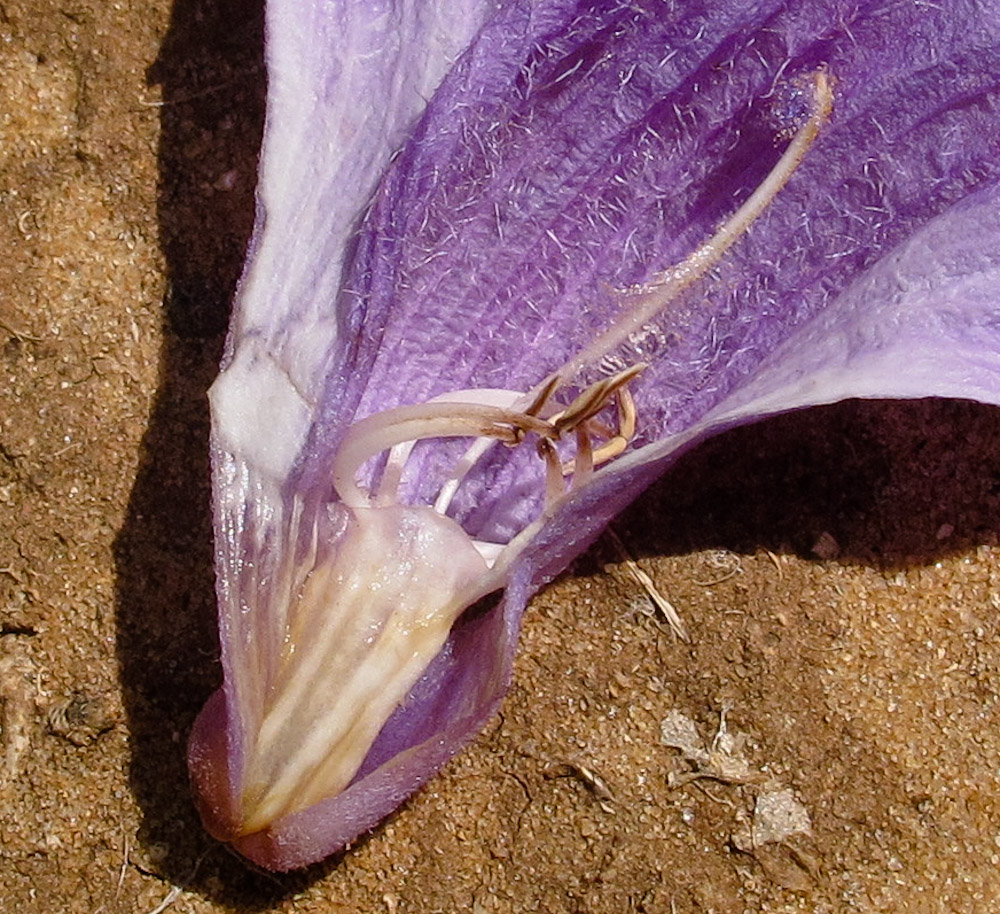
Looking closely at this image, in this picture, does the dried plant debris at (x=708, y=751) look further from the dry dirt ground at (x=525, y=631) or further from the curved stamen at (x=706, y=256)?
the curved stamen at (x=706, y=256)

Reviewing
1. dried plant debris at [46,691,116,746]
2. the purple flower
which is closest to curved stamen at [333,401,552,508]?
the purple flower

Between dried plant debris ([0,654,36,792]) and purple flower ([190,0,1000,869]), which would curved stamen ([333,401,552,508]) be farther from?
dried plant debris ([0,654,36,792])

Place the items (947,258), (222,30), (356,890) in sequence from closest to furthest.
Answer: (947,258)
(356,890)
(222,30)

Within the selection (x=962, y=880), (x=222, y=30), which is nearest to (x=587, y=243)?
(x=222, y=30)

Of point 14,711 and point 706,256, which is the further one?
point 14,711

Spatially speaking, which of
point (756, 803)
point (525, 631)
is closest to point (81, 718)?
point (525, 631)

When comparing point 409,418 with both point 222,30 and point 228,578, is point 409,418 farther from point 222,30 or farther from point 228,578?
point 222,30

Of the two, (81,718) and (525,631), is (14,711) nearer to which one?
(81,718)

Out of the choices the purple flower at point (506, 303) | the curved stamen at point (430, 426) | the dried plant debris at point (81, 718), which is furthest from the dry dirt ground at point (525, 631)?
the curved stamen at point (430, 426)
